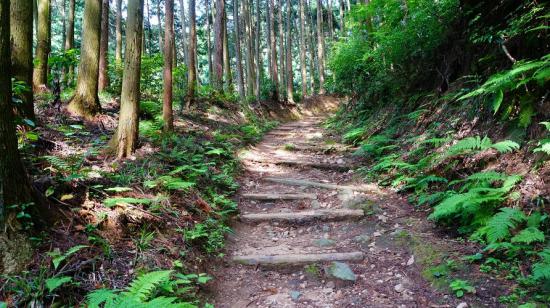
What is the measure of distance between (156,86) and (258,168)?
17.8 ft

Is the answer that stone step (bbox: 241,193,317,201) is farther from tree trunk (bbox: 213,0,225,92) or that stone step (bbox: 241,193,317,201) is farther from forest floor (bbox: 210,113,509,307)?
tree trunk (bbox: 213,0,225,92)

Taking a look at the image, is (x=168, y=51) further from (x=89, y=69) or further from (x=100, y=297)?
(x=100, y=297)

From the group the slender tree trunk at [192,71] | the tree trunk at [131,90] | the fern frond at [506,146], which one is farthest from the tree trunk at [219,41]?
the fern frond at [506,146]

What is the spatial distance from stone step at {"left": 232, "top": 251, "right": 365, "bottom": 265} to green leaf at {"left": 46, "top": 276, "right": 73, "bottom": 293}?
1.91 meters

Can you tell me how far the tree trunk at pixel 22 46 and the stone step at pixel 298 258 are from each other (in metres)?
3.81

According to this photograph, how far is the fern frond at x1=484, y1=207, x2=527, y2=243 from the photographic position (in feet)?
10.1

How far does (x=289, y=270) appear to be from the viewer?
396cm

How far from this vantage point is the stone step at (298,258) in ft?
13.1

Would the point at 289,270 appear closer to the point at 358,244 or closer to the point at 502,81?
the point at 358,244

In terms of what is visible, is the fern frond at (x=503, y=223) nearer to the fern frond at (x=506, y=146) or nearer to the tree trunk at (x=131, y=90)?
the fern frond at (x=506, y=146)

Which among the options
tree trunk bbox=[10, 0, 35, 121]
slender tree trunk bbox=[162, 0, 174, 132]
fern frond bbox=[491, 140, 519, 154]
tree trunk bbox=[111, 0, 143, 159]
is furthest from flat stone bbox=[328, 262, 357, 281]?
slender tree trunk bbox=[162, 0, 174, 132]

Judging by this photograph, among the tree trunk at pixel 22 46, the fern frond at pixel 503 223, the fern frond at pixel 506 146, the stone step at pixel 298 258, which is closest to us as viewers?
the fern frond at pixel 503 223

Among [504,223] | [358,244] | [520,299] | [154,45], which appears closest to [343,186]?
[358,244]

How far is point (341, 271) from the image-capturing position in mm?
3736
